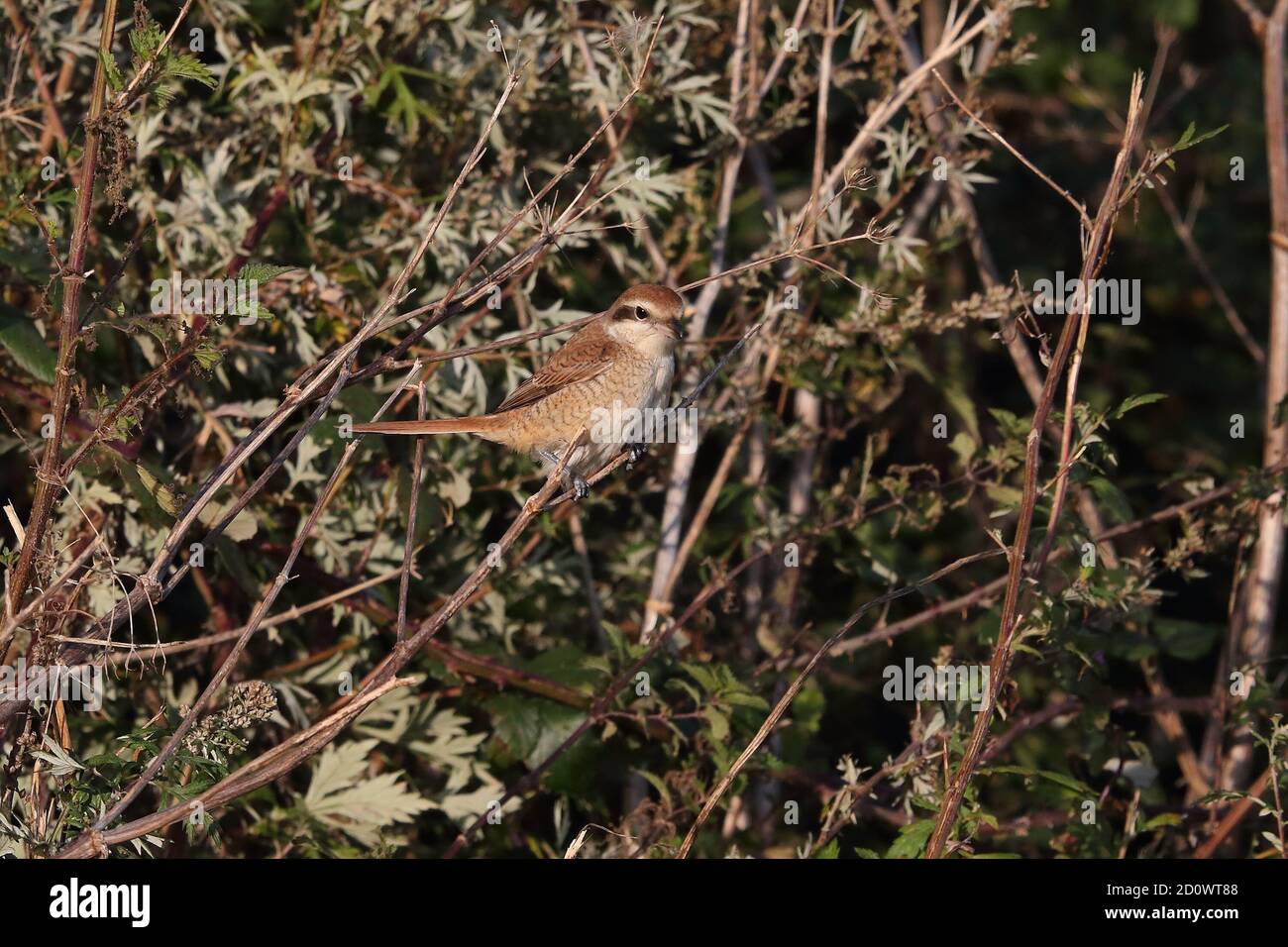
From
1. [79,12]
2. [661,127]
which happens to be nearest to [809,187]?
[661,127]

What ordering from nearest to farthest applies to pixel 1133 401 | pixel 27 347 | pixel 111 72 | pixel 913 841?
1. pixel 111 72
2. pixel 1133 401
3. pixel 913 841
4. pixel 27 347

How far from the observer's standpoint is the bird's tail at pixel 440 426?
3.26 meters

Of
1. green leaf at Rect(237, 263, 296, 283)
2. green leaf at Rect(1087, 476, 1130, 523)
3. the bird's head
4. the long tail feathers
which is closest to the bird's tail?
the long tail feathers

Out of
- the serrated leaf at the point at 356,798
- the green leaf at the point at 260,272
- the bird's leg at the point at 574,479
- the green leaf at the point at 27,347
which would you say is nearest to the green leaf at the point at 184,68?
the green leaf at the point at 260,272

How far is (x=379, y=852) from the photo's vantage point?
342cm

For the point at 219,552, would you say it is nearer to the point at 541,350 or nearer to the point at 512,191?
the point at 541,350

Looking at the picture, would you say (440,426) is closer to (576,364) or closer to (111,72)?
(576,364)

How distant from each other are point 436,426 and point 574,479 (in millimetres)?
459

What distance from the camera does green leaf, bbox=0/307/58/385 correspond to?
124 inches

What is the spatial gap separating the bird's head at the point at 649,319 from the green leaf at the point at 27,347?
1.43 meters

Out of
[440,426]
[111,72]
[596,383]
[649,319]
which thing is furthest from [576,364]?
[111,72]

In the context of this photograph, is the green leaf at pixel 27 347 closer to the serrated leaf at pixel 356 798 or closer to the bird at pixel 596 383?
the bird at pixel 596 383

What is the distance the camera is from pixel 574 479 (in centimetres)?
368

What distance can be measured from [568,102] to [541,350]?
0.86 m
